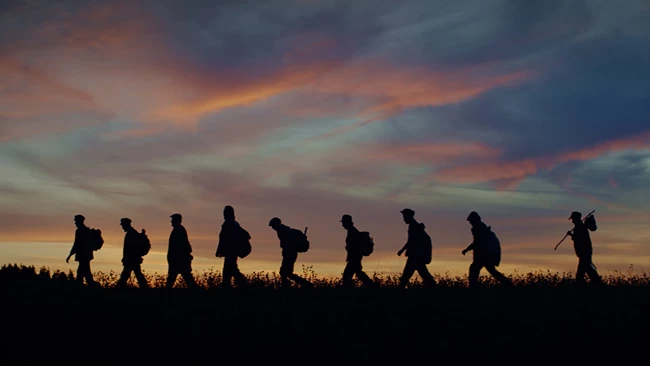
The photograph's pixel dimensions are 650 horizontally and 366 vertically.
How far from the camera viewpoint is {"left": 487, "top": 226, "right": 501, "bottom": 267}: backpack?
1802 centimetres

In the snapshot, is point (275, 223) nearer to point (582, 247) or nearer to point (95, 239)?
point (95, 239)

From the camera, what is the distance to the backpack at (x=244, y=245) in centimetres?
1811

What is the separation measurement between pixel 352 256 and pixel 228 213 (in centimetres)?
337

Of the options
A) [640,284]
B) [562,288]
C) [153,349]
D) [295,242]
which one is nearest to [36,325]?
[153,349]

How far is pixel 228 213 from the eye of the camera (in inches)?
720

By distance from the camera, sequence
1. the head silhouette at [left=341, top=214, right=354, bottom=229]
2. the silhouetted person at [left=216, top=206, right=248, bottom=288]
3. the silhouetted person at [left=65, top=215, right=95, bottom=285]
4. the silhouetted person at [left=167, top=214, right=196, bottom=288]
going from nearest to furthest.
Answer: the silhouetted person at [left=216, top=206, right=248, bottom=288] → the silhouetted person at [left=167, top=214, right=196, bottom=288] → the head silhouette at [left=341, top=214, right=354, bottom=229] → the silhouetted person at [left=65, top=215, right=95, bottom=285]

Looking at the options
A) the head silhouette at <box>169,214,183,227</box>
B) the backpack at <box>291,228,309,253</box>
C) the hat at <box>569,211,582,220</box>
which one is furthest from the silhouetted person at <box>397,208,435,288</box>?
the head silhouette at <box>169,214,183,227</box>

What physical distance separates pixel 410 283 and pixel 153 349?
9590mm

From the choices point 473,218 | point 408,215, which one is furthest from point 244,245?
point 473,218

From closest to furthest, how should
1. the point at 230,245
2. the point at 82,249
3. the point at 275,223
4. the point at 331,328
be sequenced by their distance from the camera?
the point at 331,328 < the point at 230,245 < the point at 275,223 < the point at 82,249

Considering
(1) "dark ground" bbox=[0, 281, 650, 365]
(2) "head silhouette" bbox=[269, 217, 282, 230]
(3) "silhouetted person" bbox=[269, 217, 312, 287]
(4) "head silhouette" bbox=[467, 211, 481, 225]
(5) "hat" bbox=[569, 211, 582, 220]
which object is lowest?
(1) "dark ground" bbox=[0, 281, 650, 365]

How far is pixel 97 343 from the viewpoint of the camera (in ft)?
41.4

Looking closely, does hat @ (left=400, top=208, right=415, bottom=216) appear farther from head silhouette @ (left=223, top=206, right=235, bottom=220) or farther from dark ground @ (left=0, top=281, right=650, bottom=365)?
head silhouette @ (left=223, top=206, right=235, bottom=220)

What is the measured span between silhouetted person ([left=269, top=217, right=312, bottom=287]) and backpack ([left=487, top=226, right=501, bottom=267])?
458 centimetres
